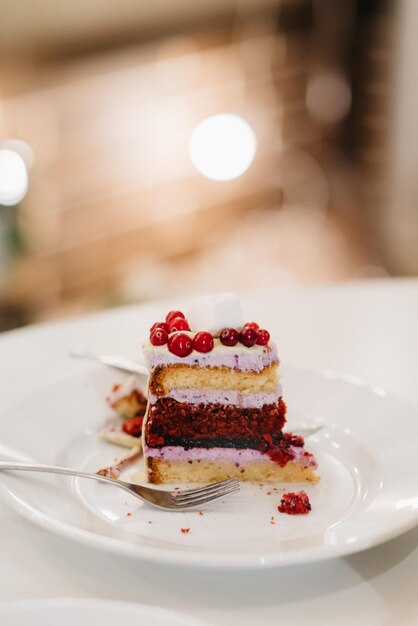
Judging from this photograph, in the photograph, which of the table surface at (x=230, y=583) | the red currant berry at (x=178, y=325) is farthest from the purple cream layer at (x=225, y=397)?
the table surface at (x=230, y=583)

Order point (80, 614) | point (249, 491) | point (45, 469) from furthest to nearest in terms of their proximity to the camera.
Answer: point (249, 491) < point (45, 469) < point (80, 614)

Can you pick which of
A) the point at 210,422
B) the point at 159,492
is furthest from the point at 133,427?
the point at 159,492

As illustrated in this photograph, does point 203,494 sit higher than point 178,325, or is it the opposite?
point 178,325

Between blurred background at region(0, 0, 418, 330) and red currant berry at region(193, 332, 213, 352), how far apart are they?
8.54 ft

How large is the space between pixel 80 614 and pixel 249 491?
517mm

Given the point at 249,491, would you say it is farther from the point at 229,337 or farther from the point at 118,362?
the point at 118,362

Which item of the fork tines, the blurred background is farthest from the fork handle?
the blurred background

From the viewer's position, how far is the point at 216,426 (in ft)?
4.74

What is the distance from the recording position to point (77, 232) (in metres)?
4.50

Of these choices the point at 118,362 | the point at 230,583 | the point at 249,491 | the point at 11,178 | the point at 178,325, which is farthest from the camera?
the point at 11,178

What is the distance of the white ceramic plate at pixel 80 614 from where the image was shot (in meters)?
0.83

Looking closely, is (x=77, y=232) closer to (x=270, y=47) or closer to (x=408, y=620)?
(x=270, y=47)

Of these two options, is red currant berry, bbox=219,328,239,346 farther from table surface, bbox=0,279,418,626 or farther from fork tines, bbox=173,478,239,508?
table surface, bbox=0,279,418,626

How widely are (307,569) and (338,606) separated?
0.25 ft
